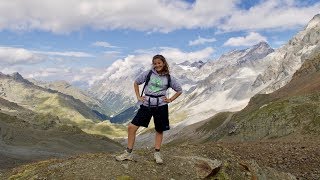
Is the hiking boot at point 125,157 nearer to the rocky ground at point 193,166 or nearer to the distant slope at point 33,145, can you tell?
the rocky ground at point 193,166

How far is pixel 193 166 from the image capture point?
1997 cm

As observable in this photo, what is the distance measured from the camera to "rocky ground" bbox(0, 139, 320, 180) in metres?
18.1

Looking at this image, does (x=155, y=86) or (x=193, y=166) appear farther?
(x=193, y=166)

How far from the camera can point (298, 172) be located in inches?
1017

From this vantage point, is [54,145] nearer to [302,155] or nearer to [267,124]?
[267,124]

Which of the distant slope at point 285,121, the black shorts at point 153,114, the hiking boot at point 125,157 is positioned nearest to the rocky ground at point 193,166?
the hiking boot at point 125,157

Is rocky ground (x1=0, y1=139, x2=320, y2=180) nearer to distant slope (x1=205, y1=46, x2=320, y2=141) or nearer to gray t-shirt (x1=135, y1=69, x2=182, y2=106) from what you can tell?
gray t-shirt (x1=135, y1=69, x2=182, y2=106)

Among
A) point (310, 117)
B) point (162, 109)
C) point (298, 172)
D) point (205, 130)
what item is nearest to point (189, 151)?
point (162, 109)

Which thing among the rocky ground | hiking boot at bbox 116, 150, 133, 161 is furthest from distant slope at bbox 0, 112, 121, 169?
hiking boot at bbox 116, 150, 133, 161

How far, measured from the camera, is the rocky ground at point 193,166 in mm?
18106

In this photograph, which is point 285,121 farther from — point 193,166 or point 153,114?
point 153,114

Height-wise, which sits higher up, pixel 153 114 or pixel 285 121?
pixel 153 114

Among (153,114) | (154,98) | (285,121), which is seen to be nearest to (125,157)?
(153,114)

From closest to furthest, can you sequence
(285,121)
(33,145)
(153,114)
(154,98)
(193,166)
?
(154,98) < (153,114) < (193,166) < (285,121) < (33,145)
